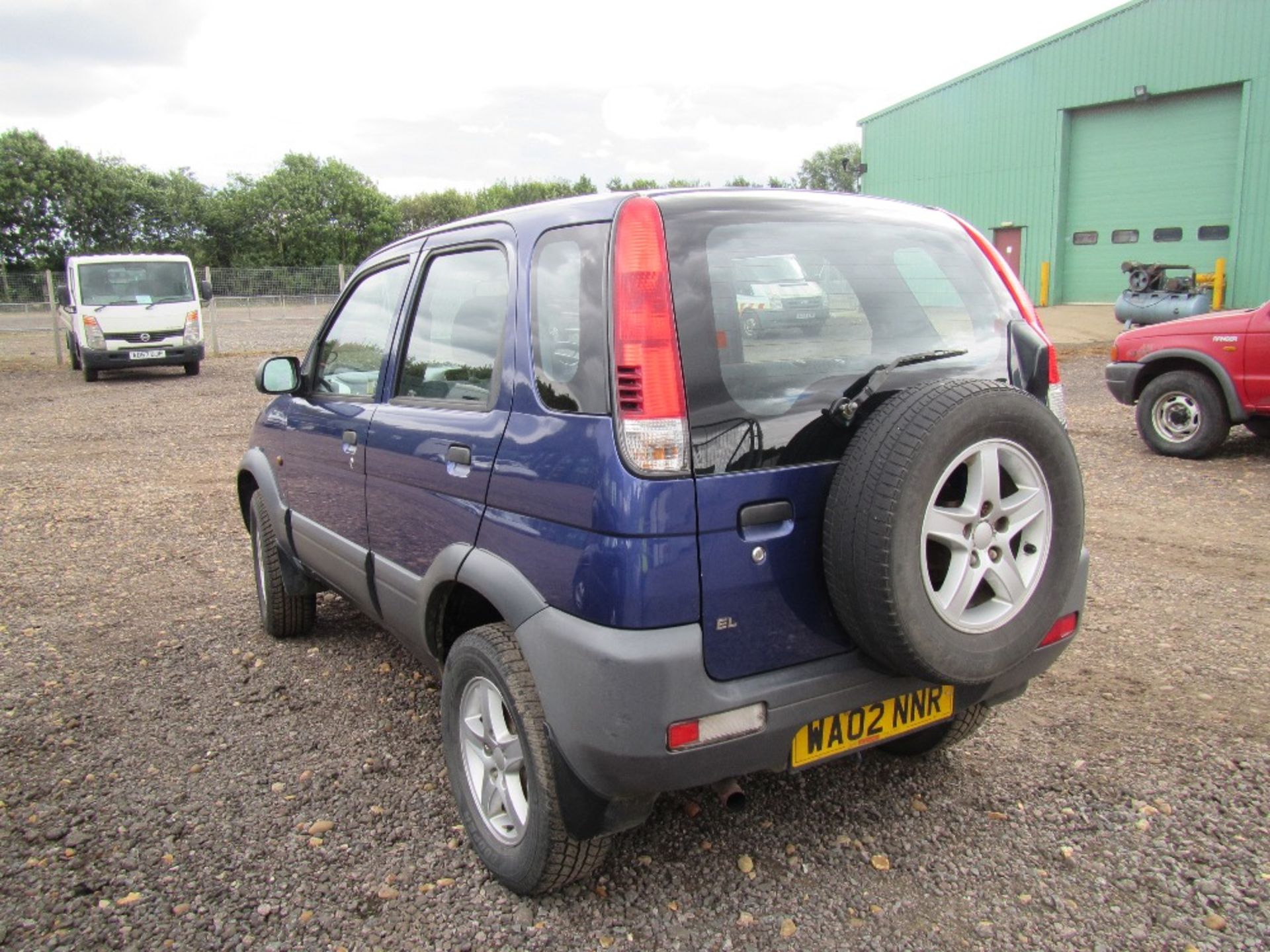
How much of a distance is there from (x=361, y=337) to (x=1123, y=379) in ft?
23.1

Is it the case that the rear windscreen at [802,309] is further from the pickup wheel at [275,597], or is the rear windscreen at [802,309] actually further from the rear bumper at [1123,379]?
the rear bumper at [1123,379]

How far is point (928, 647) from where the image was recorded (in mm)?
2160

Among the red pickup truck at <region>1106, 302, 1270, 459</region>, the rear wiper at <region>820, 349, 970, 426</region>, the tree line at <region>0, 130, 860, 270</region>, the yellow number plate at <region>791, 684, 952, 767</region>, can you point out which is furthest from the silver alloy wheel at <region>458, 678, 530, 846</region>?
the tree line at <region>0, 130, 860, 270</region>

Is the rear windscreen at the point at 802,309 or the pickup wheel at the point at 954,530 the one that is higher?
the rear windscreen at the point at 802,309

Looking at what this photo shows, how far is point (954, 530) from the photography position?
87.0 inches

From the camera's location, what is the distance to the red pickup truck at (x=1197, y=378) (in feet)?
24.1

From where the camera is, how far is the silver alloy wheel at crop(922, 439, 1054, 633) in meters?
2.21

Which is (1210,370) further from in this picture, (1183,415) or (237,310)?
(237,310)

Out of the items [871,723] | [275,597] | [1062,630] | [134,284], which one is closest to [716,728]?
[871,723]

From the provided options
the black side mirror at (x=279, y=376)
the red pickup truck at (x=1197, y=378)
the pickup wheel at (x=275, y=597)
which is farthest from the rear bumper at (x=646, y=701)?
the red pickup truck at (x=1197, y=378)

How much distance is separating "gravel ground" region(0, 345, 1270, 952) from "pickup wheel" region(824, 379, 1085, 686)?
70 centimetres

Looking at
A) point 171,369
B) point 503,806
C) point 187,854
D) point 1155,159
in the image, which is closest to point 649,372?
point 503,806

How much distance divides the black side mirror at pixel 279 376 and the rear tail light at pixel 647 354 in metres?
2.12

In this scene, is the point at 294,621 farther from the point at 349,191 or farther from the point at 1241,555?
the point at 349,191
